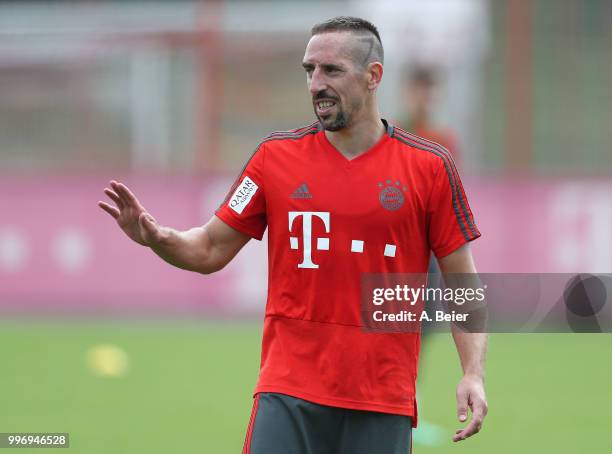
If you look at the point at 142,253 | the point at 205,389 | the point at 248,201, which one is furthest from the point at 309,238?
the point at 142,253

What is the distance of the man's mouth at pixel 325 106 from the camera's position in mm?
4645

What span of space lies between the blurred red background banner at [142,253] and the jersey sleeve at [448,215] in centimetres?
1059

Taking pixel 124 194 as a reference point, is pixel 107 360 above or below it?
below

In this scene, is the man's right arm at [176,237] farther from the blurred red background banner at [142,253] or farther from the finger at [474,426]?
the blurred red background banner at [142,253]

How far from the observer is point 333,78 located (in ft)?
15.3

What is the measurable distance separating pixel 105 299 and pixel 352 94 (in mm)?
11326

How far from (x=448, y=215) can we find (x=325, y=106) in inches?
25.5

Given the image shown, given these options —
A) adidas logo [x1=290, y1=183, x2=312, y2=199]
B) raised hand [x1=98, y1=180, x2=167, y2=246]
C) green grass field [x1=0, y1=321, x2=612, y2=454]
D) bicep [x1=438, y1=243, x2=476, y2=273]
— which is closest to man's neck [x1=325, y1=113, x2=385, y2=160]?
adidas logo [x1=290, y1=183, x2=312, y2=199]

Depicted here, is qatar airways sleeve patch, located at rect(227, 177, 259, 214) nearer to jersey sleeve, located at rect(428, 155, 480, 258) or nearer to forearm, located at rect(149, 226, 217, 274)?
forearm, located at rect(149, 226, 217, 274)

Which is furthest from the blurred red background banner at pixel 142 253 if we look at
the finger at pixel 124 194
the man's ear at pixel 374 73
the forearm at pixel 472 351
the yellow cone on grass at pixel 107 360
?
the finger at pixel 124 194

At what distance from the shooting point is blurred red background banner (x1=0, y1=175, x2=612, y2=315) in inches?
602

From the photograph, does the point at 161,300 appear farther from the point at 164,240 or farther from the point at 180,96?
the point at 164,240

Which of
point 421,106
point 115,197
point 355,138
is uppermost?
point 421,106

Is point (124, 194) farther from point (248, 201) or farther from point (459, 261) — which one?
point (459, 261)
